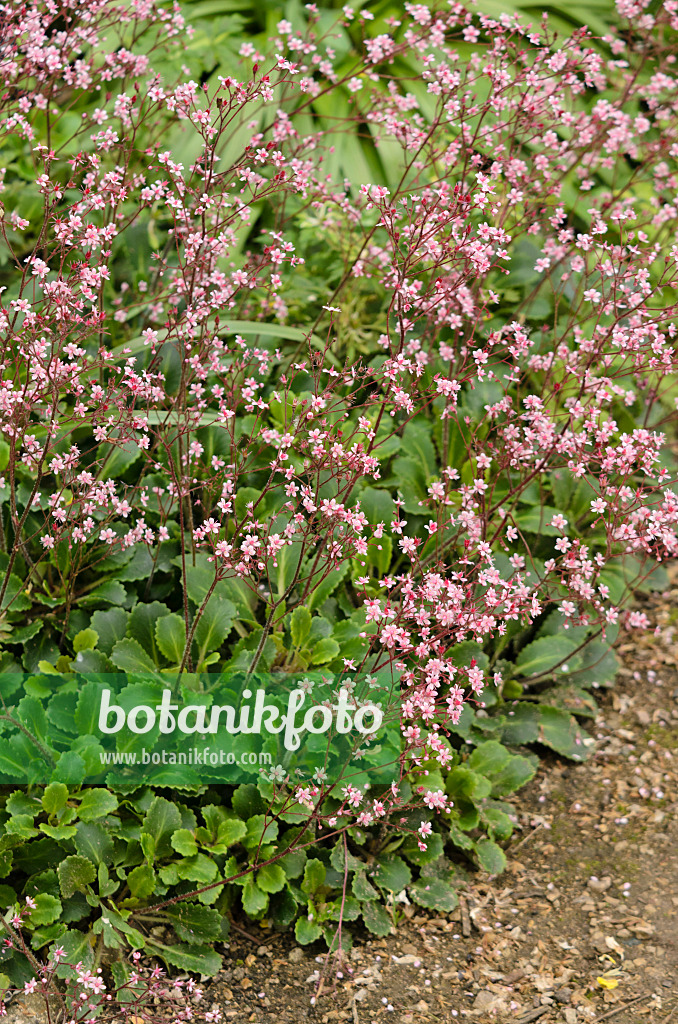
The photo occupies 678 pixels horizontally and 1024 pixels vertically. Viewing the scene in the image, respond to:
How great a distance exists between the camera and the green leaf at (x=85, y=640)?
309 centimetres

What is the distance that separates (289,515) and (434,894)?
55.5 inches

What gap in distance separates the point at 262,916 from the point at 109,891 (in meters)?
0.50

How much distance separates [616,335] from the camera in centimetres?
270

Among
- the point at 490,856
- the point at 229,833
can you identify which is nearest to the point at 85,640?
the point at 229,833

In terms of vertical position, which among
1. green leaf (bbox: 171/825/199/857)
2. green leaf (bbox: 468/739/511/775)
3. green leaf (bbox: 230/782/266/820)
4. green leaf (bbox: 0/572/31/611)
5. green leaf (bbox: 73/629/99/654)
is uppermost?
green leaf (bbox: 0/572/31/611)

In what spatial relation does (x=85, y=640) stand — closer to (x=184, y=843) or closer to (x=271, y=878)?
(x=184, y=843)

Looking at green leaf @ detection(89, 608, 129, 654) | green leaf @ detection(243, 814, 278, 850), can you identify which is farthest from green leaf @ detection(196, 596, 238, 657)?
green leaf @ detection(243, 814, 278, 850)

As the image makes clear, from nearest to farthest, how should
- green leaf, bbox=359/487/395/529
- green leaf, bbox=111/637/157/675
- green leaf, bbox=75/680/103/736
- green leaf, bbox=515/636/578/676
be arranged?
green leaf, bbox=75/680/103/736 → green leaf, bbox=111/637/157/675 → green leaf, bbox=359/487/395/529 → green leaf, bbox=515/636/578/676

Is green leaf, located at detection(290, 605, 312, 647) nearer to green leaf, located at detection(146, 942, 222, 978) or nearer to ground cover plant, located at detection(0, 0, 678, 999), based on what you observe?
ground cover plant, located at detection(0, 0, 678, 999)

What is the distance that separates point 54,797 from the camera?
271 cm

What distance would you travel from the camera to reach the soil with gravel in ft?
8.85

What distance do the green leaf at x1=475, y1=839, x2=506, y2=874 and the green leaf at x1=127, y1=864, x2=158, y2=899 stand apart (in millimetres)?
1111

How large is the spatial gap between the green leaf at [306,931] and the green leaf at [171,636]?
93cm

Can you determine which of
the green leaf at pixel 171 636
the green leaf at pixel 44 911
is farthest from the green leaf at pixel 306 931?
the green leaf at pixel 171 636
